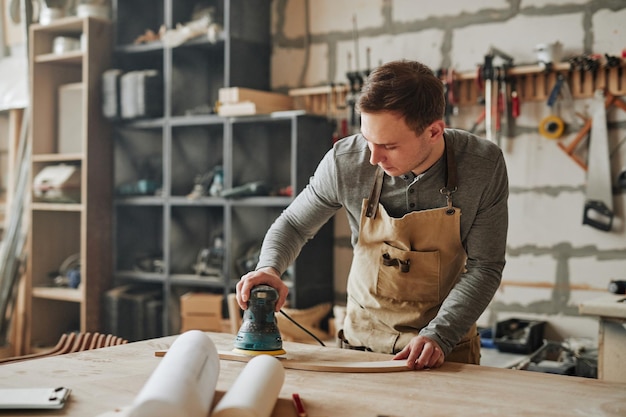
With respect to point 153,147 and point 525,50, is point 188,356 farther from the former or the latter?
point 153,147

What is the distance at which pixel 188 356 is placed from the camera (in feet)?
5.24

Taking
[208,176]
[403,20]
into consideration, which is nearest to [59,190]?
[208,176]

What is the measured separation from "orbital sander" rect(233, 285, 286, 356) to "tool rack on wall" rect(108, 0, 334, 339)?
1822 millimetres

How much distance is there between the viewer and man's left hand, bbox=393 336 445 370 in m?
2.02

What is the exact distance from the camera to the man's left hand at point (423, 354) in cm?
202

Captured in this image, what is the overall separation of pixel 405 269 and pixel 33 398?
1.12 m

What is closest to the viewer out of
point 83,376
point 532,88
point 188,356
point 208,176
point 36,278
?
point 188,356

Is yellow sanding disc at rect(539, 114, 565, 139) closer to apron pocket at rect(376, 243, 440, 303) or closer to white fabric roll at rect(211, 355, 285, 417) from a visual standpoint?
apron pocket at rect(376, 243, 440, 303)

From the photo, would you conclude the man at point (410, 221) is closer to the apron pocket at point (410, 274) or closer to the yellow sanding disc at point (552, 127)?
the apron pocket at point (410, 274)

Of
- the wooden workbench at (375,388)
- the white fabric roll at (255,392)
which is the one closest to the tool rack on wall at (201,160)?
the wooden workbench at (375,388)

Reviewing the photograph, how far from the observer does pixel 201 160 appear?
4.69m

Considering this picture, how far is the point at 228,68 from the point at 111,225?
129cm

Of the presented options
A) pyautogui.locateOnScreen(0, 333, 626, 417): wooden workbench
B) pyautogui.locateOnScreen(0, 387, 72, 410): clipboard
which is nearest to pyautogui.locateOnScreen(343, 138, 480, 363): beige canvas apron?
pyautogui.locateOnScreen(0, 333, 626, 417): wooden workbench

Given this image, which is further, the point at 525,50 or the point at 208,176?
the point at 208,176
